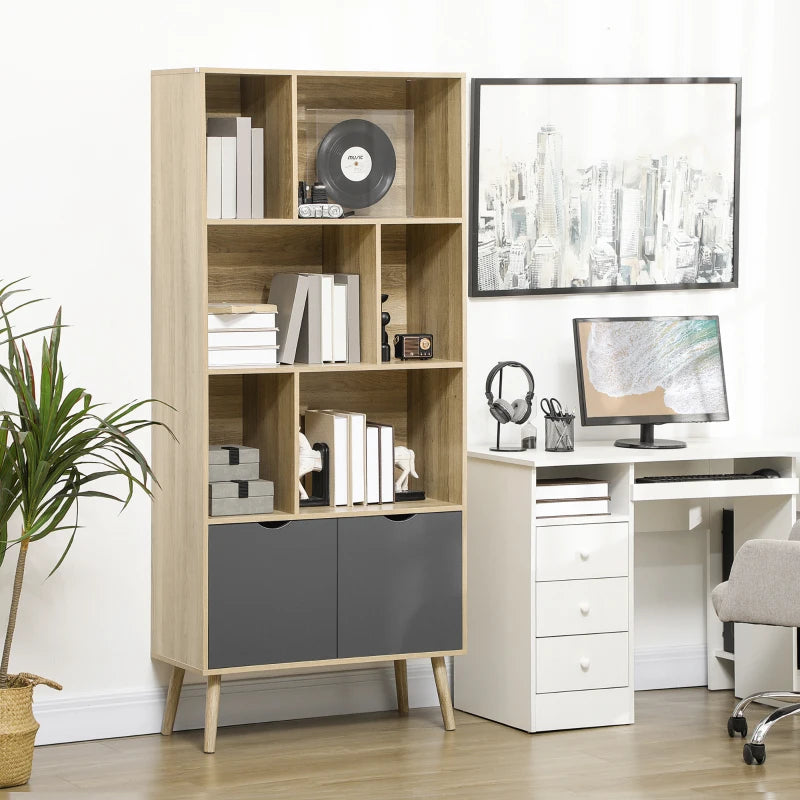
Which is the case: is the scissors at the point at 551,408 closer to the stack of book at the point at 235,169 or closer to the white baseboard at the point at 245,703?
the white baseboard at the point at 245,703

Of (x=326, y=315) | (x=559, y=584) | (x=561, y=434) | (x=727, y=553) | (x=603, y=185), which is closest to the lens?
(x=326, y=315)

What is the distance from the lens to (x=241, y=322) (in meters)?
4.04

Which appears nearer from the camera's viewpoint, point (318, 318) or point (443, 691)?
point (318, 318)

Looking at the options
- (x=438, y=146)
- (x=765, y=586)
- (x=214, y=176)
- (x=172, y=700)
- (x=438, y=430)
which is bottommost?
(x=172, y=700)

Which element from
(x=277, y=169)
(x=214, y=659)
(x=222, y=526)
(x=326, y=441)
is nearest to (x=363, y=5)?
(x=277, y=169)

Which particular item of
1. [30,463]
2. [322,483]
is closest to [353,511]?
[322,483]

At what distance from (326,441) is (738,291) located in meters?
1.71

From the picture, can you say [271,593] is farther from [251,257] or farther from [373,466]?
[251,257]

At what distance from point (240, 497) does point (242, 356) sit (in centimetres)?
40

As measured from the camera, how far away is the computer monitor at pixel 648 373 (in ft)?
15.1

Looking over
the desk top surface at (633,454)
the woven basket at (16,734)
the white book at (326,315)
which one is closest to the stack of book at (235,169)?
the white book at (326,315)

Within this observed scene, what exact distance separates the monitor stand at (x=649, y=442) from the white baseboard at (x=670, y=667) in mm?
762

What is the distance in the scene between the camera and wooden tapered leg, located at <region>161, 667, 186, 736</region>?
13.9 feet

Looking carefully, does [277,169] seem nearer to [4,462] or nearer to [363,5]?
[363,5]
